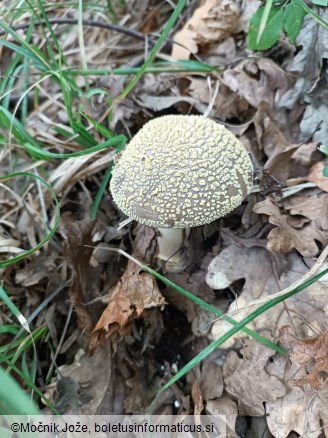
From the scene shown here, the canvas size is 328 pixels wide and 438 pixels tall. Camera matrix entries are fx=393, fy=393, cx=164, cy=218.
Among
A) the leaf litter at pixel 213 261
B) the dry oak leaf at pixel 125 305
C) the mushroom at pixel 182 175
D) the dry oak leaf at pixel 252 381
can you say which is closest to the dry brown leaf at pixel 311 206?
the leaf litter at pixel 213 261

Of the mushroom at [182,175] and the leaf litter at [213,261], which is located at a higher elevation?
the mushroom at [182,175]

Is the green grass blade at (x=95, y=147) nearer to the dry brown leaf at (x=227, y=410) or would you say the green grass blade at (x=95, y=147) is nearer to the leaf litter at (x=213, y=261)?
the leaf litter at (x=213, y=261)

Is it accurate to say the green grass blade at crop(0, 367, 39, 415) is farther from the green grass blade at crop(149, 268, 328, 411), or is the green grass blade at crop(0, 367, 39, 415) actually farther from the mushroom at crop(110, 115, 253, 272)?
the mushroom at crop(110, 115, 253, 272)

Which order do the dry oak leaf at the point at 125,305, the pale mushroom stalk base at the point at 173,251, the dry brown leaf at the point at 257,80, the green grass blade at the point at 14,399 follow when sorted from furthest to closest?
the dry brown leaf at the point at 257,80, the pale mushroom stalk base at the point at 173,251, the dry oak leaf at the point at 125,305, the green grass blade at the point at 14,399

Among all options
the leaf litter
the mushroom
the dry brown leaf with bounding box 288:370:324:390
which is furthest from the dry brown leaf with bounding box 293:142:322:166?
the dry brown leaf with bounding box 288:370:324:390

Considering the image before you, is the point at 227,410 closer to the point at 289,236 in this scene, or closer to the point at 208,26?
the point at 289,236

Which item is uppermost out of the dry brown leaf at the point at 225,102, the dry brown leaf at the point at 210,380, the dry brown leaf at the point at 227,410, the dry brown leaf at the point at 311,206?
the dry brown leaf at the point at 225,102
